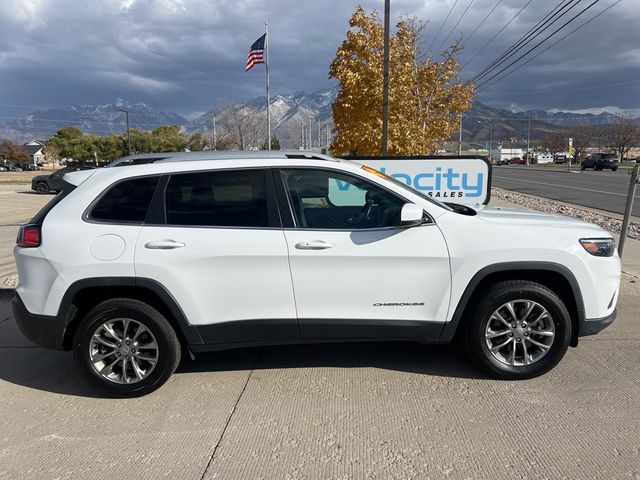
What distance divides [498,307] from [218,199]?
224cm

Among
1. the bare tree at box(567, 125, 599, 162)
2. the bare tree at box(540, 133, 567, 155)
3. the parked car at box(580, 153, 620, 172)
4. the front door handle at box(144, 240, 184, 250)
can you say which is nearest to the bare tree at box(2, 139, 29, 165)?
the parked car at box(580, 153, 620, 172)

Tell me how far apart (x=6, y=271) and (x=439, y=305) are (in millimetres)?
6624

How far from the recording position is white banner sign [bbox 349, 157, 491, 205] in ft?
26.0

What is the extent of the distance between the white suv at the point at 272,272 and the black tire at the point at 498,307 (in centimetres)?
1

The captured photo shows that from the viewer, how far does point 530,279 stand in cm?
362

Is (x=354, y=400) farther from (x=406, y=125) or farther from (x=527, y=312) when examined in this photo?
(x=406, y=125)

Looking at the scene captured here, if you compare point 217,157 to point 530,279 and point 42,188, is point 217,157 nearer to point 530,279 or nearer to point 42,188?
point 530,279

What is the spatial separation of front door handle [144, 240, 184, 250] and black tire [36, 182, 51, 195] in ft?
80.6

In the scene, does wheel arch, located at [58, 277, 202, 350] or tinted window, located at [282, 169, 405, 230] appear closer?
wheel arch, located at [58, 277, 202, 350]

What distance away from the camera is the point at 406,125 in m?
15.4

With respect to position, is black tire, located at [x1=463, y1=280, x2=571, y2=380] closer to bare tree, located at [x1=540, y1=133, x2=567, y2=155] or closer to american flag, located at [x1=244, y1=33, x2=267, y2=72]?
american flag, located at [x1=244, y1=33, x2=267, y2=72]

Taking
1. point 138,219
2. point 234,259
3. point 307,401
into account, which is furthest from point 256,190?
point 307,401

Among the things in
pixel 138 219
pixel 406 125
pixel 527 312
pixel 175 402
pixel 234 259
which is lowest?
pixel 175 402

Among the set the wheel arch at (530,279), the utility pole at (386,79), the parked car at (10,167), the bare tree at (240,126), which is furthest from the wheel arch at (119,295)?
the parked car at (10,167)
